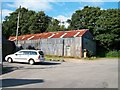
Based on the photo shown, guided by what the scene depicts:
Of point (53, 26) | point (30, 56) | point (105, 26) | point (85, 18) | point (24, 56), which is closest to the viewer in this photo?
point (30, 56)

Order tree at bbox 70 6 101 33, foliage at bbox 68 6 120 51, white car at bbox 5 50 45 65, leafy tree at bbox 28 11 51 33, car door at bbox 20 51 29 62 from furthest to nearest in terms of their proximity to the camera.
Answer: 1. leafy tree at bbox 28 11 51 33
2. tree at bbox 70 6 101 33
3. foliage at bbox 68 6 120 51
4. car door at bbox 20 51 29 62
5. white car at bbox 5 50 45 65

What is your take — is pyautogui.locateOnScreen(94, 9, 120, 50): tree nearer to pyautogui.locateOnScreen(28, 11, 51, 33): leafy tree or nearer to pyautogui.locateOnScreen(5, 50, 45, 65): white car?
pyautogui.locateOnScreen(28, 11, 51, 33): leafy tree

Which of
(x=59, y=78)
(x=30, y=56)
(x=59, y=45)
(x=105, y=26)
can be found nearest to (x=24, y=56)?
(x=30, y=56)

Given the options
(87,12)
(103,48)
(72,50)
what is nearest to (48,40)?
(72,50)

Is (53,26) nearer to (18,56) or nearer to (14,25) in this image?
(14,25)

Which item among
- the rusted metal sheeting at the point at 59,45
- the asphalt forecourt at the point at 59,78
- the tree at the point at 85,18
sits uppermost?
the tree at the point at 85,18

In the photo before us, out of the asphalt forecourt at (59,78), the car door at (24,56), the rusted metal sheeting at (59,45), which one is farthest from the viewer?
the rusted metal sheeting at (59,45)

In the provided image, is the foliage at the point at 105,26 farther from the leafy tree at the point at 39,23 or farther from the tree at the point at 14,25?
the tree at the point at 14,25

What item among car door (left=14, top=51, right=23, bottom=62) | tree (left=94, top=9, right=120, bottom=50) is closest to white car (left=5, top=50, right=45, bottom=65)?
car door (left=14, top=51, right=23, bottom=62)

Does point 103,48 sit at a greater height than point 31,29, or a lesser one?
lesser

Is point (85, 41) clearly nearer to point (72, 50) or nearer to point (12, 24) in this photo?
point (72, 50)

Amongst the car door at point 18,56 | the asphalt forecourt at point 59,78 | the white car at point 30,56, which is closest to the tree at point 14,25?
the car door at point 18,56

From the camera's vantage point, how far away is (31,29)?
231ft

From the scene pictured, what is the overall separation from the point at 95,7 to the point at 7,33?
78.6 ft
